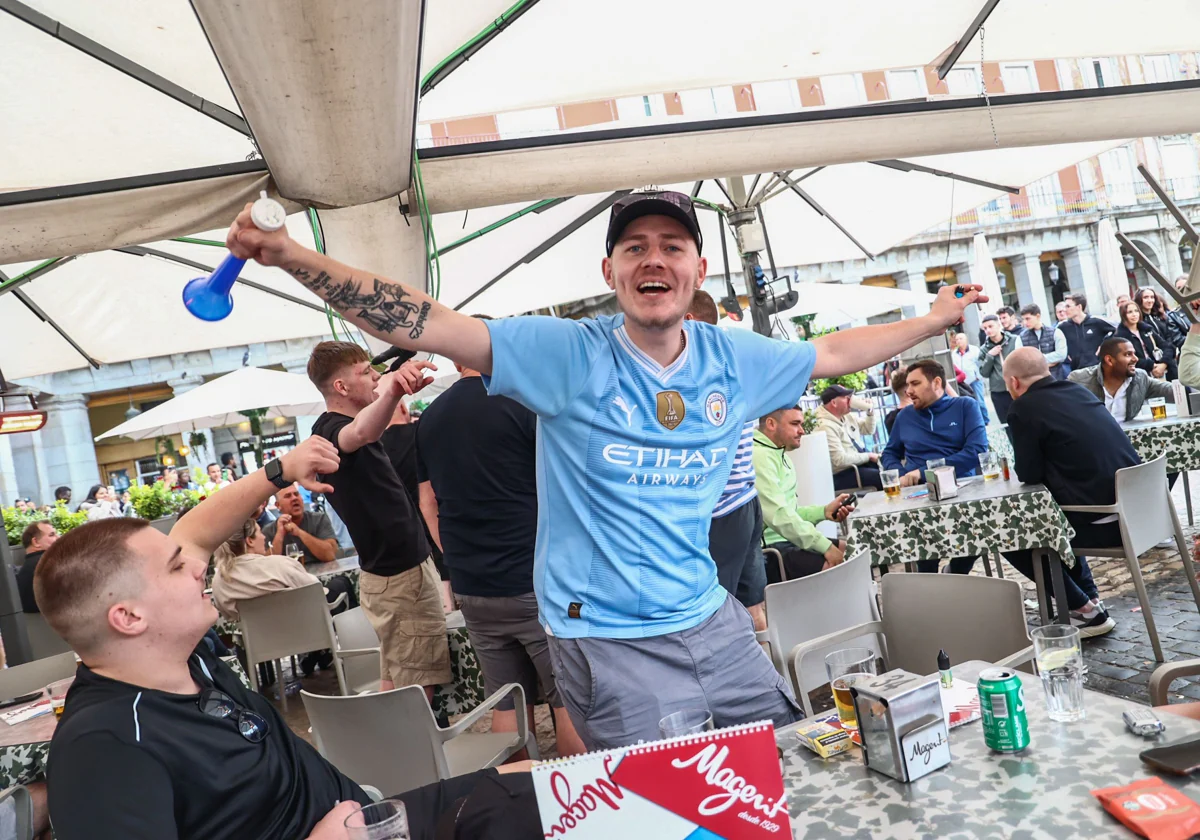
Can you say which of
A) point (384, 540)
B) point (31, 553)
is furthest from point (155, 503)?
point (384, 540)

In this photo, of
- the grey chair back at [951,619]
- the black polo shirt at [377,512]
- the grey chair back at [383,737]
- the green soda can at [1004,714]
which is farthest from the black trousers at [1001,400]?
the green soda can at [1004,714]

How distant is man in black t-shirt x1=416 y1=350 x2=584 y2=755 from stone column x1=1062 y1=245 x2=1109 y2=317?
121 feet

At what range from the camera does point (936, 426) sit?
618cm

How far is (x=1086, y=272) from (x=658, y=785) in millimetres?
39570

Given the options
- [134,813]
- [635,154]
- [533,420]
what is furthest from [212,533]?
[635,154]

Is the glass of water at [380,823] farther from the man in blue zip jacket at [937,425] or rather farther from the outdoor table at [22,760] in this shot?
the man in blue zip jacket at [937,425]

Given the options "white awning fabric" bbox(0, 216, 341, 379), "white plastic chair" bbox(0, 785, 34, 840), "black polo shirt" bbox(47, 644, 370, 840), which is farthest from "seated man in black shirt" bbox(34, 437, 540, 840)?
"white awning fabric" bbox(0, 216, 341, 379)

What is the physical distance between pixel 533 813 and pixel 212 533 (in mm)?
1076

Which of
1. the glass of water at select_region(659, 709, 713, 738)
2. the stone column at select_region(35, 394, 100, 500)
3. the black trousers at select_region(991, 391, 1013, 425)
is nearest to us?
the glass of water at select_region(659, 709, 713, 738)

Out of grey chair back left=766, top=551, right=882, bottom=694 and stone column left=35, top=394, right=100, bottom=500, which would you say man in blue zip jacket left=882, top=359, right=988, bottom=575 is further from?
stone column left=35, top=394, right=100, bottom=500

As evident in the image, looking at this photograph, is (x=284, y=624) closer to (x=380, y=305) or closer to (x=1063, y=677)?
(x=380, y=305)

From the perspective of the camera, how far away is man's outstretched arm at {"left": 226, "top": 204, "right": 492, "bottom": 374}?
1516 millimetres

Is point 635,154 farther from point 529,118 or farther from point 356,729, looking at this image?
point 529,118

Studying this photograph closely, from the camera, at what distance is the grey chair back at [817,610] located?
3.04 metres
